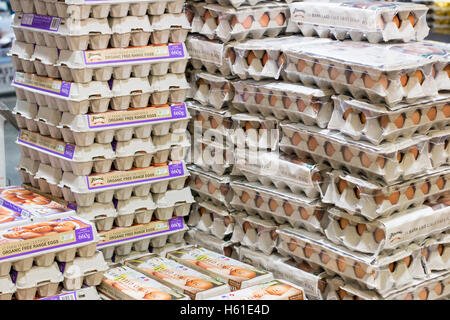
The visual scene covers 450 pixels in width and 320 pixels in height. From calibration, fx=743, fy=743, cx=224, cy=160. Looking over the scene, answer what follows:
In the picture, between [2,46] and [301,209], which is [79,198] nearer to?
[301,209]

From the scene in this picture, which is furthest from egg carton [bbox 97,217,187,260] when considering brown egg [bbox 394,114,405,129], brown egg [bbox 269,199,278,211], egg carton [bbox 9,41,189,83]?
brown egg [bbox 394,114,405,129]

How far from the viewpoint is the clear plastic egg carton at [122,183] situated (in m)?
4.88

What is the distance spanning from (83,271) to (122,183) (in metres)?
0.78

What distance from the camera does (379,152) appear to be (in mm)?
4172

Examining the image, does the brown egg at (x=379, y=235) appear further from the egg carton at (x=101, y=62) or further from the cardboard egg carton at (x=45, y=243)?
the egg carton at (x=101, y=62)

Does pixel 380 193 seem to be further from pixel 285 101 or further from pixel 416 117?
pixel 285 101

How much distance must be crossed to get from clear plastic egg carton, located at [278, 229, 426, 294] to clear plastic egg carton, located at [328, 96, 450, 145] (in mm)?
707

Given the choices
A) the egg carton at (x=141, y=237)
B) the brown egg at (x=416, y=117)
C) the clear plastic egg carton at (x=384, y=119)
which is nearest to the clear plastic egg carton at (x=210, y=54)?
the clear plastic egg carton at (x=384, y=119)

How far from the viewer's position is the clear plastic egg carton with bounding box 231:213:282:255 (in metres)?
5.07

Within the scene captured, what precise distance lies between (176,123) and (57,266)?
1.42 meters

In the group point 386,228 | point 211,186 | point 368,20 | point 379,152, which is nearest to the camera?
point 379,152

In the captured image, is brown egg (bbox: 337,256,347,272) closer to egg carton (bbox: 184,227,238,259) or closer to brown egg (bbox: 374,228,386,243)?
brown egg (bbox: 374,228,386,243)

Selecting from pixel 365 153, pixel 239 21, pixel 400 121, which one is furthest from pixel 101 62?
pixel 400 121

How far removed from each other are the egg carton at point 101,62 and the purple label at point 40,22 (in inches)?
5.9
